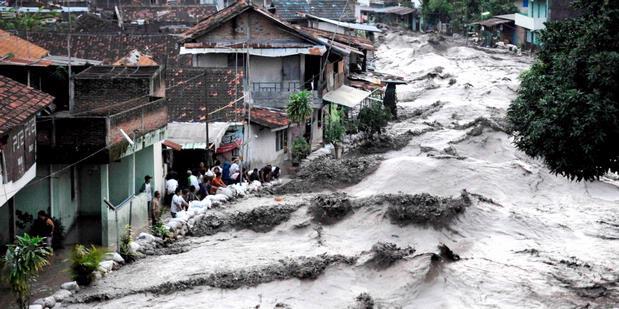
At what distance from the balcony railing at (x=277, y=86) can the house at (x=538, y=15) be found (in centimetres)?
2603

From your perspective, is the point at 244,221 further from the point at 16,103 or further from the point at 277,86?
the point at 277,86

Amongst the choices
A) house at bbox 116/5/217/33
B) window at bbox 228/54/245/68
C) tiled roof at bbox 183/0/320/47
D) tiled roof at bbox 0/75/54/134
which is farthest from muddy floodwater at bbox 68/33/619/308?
house at bbox 116/5/217/33

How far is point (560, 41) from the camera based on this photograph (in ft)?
61.6

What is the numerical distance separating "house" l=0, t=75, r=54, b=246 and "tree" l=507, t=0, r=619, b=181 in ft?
30.9

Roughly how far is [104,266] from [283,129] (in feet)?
49.8

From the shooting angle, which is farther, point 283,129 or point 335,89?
point 335,89

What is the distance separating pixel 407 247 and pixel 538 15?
161ft

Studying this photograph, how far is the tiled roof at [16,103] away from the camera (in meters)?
17.8

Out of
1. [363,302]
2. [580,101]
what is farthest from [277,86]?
[580,101]

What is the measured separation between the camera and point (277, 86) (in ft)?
115

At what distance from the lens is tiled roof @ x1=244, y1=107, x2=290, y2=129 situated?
101 ft

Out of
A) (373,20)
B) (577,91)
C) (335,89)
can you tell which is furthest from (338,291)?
(373,20)

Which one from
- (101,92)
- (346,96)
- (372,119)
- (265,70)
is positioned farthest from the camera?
(346,96)

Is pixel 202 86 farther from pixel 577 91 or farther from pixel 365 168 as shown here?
pixel 577 91
